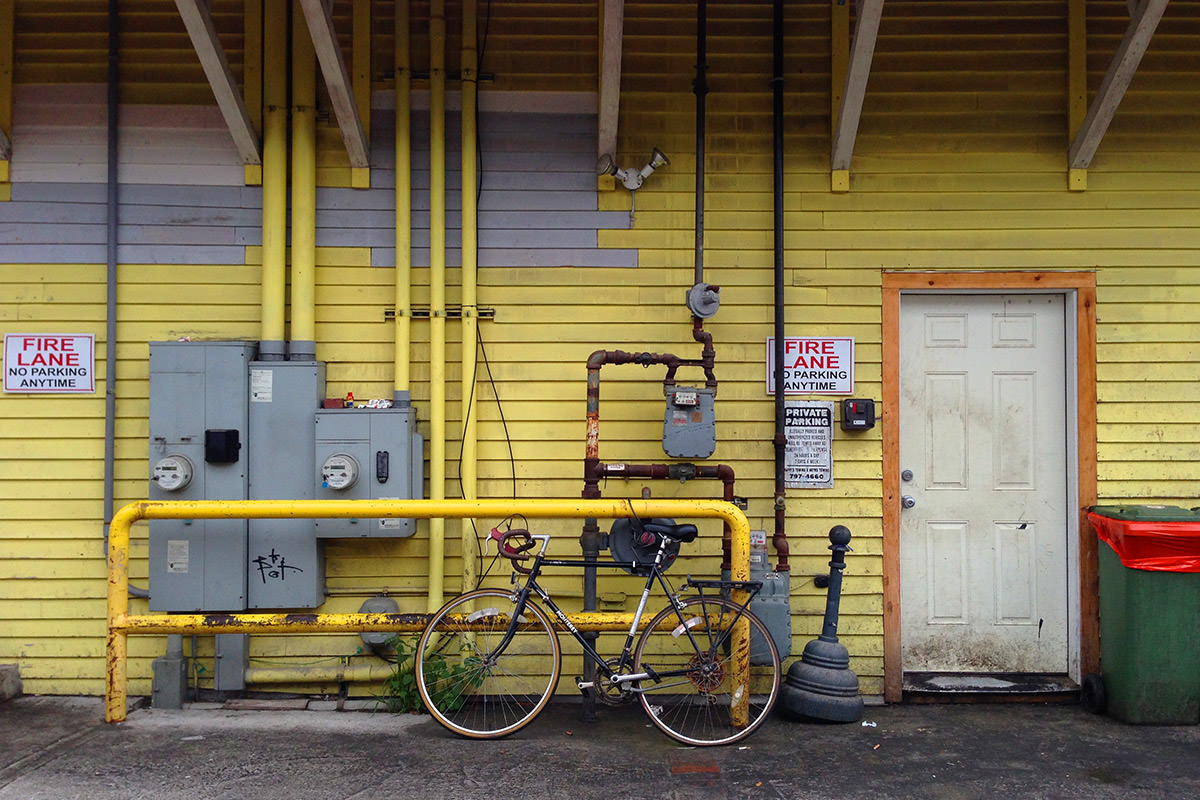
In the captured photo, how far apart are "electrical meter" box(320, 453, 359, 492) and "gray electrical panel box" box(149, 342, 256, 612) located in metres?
0.53

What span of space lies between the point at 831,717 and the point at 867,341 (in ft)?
7.23

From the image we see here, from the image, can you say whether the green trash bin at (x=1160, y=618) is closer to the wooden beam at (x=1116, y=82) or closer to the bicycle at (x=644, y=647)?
the bicycle at (x=644, y=647)

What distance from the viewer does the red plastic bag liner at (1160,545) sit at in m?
4.85

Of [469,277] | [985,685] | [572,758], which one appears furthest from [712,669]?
[469,277]

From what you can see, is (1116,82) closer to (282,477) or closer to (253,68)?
(253,68)

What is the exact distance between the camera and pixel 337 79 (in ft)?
16.4

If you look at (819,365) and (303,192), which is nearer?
(303,192)

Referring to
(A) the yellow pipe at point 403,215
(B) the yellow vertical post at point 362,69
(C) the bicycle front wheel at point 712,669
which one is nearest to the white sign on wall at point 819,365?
(C) the bicycle front wheel at point 712,669

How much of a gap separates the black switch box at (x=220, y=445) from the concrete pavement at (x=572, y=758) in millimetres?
1439

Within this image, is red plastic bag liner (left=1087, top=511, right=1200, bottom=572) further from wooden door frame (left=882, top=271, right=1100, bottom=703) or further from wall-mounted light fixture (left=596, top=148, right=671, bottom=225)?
wall-mounted light fixture (left=596, top=148, right=671, bottom=225)

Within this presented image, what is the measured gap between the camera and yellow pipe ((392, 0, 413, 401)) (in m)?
5.38

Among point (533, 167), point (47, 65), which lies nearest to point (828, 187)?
point (533, 167)

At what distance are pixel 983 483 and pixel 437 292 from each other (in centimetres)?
355

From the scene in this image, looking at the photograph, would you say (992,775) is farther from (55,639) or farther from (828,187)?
(55,639)
